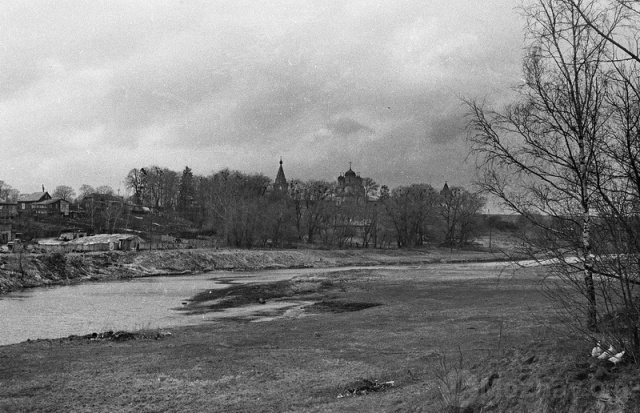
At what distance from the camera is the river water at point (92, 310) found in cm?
2419

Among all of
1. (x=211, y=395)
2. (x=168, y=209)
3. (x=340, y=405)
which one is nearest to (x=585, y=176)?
(x=340, y=405)

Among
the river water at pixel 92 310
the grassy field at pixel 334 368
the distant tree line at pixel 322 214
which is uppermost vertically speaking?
the distant tree line at pixel 322 214

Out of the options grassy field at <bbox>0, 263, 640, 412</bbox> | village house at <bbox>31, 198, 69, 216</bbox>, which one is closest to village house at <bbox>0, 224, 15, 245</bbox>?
village house at <bbox>31, 198, 69, 216</bbox>

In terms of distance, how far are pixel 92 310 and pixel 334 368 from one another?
22.8 m

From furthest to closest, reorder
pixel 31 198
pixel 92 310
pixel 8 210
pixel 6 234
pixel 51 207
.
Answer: pixel 31 198, pixel 51 207, pixel 8 210, pixel 6 234, pixel 92 310

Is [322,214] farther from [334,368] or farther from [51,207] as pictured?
[334,368]

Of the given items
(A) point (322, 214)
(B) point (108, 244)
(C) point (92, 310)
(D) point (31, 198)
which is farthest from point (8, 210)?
(C) point (92, 310)

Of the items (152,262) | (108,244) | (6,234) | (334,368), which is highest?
(6,234)

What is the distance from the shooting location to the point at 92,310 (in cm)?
3127

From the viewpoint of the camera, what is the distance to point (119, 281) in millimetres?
54562

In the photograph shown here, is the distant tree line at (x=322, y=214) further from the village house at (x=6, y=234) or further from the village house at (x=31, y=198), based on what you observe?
the village house at (x=6, y=234)

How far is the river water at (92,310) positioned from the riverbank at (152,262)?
17.8 feet

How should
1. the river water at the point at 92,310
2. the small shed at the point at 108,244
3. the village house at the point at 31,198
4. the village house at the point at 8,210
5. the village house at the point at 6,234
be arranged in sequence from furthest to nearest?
1. the village house at the point at 31,198
2. the village house at the point at 8,210
3. the village house at the point at 6,234
4. the small shed at the point at 108,244
5. the river water at the point at 92,310

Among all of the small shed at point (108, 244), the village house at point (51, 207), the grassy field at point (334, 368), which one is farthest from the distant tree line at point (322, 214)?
the grassy field at point (334, 368)
